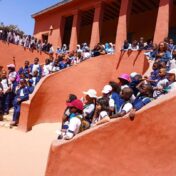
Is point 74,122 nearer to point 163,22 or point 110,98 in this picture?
point 110,98

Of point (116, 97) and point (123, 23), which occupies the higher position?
point (123, 23)

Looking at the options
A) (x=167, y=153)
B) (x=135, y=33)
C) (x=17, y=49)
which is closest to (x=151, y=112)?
(x=167, y=153)

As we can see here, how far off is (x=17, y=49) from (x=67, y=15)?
5066 millimetres

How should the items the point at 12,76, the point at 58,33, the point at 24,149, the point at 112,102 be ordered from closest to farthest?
the point at 112,102 < the point at 24,149 < the point at 12,76 < the point at 58,33

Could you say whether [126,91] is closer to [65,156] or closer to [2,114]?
[65,156]

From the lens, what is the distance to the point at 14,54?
59.4 ft

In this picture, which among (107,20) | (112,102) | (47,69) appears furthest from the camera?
(107,20)

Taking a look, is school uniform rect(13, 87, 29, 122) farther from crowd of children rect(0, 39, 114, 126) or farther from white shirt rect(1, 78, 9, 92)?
white shirt rect(1, 78, 9, 92)

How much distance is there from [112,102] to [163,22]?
9642mm

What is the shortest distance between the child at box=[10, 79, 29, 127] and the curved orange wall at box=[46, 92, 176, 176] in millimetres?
5414

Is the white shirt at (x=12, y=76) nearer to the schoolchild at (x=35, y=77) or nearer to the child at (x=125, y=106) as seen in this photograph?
the schoolchild at (x=35, y=77)

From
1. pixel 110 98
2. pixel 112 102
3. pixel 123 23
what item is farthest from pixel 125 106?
pixel 123 23

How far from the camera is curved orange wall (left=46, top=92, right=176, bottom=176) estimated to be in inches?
189

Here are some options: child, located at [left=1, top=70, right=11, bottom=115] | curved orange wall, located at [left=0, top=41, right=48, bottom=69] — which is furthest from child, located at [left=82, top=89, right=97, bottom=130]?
curved orange wall, located at [left=0, top=41, right=48, bottom=69]
